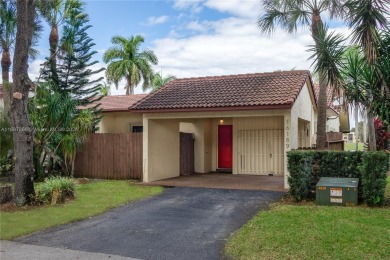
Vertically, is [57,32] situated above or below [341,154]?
above

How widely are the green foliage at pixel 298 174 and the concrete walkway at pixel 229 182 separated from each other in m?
2.05

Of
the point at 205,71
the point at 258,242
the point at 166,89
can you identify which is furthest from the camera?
the point at 205,71

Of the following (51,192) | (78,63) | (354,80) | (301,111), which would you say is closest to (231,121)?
(301,111)

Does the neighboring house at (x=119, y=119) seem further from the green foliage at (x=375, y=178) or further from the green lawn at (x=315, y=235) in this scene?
the green foliage at (x=375, y=178)

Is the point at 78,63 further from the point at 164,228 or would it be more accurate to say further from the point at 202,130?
the point at 164,228

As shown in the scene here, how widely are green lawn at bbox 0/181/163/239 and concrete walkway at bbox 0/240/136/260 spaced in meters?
0.81

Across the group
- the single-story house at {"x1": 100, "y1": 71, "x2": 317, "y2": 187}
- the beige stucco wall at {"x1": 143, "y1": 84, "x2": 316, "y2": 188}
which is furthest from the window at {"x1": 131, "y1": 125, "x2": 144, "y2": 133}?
the beige stucco wall at {"x1": 143, "y1": 84, "x2": 316, "y2": 188}

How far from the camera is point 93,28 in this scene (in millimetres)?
18453

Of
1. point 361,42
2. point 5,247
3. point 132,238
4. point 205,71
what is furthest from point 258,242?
point 205,71

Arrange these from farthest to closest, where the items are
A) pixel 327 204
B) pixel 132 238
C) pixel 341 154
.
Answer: pixel 341 154, pixel 327 204, pixel 132 238

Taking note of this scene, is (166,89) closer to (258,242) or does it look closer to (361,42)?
(361,42)

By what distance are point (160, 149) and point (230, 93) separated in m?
3.82

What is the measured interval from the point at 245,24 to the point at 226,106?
13.4ft

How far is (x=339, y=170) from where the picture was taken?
10414 millimetres
